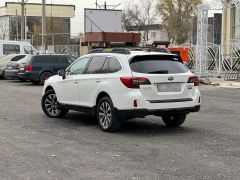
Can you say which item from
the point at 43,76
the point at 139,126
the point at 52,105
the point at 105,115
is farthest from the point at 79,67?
the point at 43,76

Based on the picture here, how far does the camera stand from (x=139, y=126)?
10500 millimetres

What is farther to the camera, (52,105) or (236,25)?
(236,25)

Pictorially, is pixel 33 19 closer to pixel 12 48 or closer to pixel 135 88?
pixel 12 48

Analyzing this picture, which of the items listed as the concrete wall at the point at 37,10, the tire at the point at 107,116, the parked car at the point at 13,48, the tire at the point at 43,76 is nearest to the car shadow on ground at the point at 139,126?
the tire at the point at 107,116

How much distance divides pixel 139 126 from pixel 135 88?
151 centimetres

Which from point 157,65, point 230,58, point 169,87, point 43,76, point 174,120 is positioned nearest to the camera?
point 169,87

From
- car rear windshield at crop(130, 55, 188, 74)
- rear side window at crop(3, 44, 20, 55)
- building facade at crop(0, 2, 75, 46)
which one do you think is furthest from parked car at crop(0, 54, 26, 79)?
building facade at crop(0, 2, 75, 46)

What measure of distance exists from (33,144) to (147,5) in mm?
63497

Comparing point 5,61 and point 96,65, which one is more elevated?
point 96,65

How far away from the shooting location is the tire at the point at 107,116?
9.53m

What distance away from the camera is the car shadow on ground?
9766 mm

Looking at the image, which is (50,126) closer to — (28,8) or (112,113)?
(112,113)

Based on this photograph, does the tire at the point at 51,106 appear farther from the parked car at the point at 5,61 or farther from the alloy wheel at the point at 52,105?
the parked car at the point at 5,61

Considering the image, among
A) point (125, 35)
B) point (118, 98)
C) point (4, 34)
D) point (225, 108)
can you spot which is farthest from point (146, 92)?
point (4, 34)
